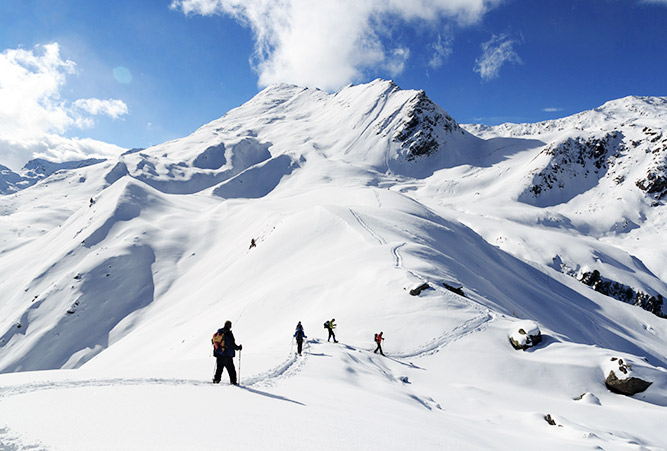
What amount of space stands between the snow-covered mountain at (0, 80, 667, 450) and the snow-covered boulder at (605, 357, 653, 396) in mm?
132

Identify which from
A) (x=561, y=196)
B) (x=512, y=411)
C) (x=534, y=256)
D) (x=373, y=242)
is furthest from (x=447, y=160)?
(x=512, y=411)

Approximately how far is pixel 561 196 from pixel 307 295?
109 metres

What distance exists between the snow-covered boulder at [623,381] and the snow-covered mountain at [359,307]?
13 centimetres

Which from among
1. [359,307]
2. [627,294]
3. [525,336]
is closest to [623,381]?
[525,336]

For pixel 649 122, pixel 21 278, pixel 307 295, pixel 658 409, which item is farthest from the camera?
pixel 649 122

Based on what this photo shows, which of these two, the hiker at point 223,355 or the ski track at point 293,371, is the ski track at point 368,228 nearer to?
the ski track at point 293,371

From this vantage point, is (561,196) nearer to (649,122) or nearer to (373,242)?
(649,122)

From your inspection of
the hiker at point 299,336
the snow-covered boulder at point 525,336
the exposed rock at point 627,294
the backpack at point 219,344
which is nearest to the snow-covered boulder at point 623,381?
the snow-covered boulder at point 525,336

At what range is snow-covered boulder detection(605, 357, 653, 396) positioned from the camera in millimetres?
16609

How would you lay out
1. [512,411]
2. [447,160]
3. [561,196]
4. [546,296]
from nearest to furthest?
1. [512,411]
2. [546,296]
3. [561,196]
4. [447,160]

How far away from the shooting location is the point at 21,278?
68188mm

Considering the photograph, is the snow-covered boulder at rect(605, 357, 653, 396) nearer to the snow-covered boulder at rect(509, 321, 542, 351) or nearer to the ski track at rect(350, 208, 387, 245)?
the snow-covered boulder at rect(509, 321, 542, 351)

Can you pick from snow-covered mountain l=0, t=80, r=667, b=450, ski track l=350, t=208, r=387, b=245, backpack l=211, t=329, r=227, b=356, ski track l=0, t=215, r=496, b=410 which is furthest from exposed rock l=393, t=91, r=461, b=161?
backpack l=211, t=329, r=227, b=356

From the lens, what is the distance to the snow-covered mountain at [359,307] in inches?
304
